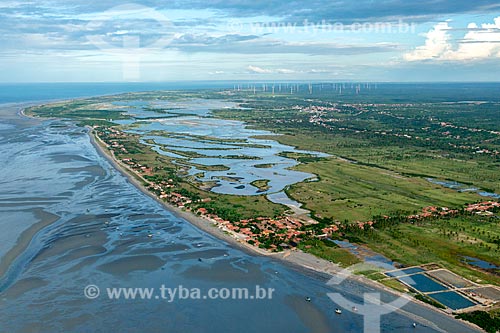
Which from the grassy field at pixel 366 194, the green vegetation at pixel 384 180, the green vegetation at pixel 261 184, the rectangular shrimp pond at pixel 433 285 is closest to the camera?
the rectangular shrimp pond at pixel 433 285

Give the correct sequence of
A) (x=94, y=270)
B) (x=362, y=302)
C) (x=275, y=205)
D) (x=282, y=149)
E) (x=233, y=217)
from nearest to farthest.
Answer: (x=362, y=302) → (x=94, y=270) → (x=233, y=217) → (x=275, y=205) → (x=282, y=149)

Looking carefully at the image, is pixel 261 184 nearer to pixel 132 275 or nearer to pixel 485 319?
pixel 132 275

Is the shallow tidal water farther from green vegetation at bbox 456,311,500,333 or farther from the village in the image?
the village

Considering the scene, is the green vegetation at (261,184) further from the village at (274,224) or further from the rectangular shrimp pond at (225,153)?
the village at (274,224)

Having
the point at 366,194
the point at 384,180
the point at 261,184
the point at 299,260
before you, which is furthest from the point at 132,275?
the point at 384,180

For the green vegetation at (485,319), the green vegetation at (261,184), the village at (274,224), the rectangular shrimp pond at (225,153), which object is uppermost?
the rectangular shrimp pond at (225,153)

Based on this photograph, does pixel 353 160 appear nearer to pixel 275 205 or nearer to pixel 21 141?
pixel 275 205

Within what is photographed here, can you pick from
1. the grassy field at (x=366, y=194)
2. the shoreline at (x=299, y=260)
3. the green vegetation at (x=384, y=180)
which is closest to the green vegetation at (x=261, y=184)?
the green vegetation at (x=384, y=180)

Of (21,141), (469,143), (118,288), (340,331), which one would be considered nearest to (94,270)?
(118,288)
